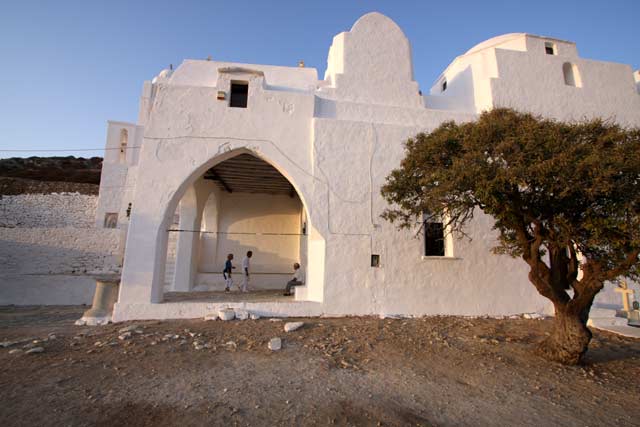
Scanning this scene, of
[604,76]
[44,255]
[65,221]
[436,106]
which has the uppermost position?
[604,76]

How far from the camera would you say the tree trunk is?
504 centimetres

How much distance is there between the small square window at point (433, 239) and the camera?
8273 mm

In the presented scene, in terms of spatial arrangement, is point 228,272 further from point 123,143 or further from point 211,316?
point 123,143

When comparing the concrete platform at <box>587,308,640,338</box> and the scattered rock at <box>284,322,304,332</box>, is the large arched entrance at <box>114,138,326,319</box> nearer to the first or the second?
the scattered rock at <box>284,322,304,332</box>

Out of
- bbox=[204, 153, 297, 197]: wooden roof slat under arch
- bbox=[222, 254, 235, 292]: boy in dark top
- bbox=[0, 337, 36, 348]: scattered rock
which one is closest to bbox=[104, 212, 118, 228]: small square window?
bbox=[204, 153, 297, 197]: wooden roof slat under arch

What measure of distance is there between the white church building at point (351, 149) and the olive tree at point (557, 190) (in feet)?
8.00

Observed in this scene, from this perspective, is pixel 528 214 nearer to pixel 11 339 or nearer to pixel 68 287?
pixel 11 339

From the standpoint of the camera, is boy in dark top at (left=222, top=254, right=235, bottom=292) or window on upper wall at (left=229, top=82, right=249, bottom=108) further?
boy in dark top at (left=222, top=254, right=235, bottom=292)

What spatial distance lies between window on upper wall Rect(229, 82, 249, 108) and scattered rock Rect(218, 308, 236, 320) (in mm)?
5205

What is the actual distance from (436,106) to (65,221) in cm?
1986

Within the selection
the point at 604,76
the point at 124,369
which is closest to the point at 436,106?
the point at 604,76

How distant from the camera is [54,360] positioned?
4.82 meters

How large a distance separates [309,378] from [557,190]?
4534 millimetres

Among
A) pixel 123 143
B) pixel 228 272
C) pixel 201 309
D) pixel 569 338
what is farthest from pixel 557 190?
pixel 123 143
